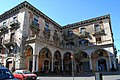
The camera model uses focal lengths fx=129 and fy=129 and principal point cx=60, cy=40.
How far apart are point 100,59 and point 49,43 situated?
13.4 m

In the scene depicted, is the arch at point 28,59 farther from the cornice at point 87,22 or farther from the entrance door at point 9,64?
the cornice at point 87,22

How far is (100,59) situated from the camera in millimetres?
31125

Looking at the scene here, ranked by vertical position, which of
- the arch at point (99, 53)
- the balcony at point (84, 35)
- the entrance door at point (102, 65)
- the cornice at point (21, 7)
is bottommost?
the entrance door at point (102, 65)

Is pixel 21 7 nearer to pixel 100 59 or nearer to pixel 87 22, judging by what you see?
pixel 87 22

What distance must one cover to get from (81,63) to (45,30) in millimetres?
12471

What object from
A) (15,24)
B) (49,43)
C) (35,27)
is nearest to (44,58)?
(49,43)

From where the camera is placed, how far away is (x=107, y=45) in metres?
29.6

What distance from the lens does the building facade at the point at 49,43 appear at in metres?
25.2

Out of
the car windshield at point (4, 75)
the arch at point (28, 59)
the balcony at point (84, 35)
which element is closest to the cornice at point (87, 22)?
the balcony at point (84, 35)

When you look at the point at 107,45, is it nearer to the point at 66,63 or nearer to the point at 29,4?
the point at 66,63

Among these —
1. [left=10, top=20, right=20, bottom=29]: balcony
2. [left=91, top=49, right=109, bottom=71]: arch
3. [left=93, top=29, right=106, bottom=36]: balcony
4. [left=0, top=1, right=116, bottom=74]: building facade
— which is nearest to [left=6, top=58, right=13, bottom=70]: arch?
[left=0, top=1, right=116, bottom=74]: building facade

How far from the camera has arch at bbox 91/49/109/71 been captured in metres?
30.4

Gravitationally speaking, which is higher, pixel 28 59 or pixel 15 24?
pixel 15 24

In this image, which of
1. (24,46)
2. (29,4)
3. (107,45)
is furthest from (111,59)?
(29,4)
